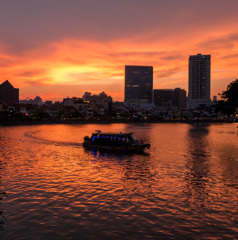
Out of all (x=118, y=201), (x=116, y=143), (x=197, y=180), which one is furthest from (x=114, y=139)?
(x=118, y=201)

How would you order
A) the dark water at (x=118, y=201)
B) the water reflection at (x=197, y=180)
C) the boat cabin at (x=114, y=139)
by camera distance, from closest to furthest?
the dark water at (x=118, y=201) → the water reflection at (x=197, y=180) → the boat cabin at (x=114, y=139)

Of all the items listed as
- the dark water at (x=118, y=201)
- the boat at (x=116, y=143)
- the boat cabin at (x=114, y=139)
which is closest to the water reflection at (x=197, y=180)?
the dark water at (x=118, y=201)

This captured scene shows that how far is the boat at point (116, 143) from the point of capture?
49188 millimetres

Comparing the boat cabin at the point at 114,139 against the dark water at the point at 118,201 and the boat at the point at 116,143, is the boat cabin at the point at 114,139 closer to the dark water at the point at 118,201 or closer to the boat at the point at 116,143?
the boat at the point at 116,143

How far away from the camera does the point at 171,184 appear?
1015 inches

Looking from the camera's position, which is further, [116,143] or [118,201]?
[116,143]

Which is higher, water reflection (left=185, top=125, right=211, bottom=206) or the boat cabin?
the boat cabin

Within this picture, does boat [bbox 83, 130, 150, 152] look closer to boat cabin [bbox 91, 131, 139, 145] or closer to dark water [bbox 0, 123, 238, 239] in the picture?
boat cabin [bbox 91, 131, 139, 145]

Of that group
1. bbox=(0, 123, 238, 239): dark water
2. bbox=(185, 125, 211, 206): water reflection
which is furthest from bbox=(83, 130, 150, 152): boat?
bbox=(0, 123, 238, 239): dark water

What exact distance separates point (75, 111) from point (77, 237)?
7352 inches

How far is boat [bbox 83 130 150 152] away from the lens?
49188 mm

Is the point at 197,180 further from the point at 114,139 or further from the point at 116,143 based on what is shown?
the point at 114,139

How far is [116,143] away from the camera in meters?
51.5

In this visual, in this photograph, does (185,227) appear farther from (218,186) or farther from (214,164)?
(214,164)
